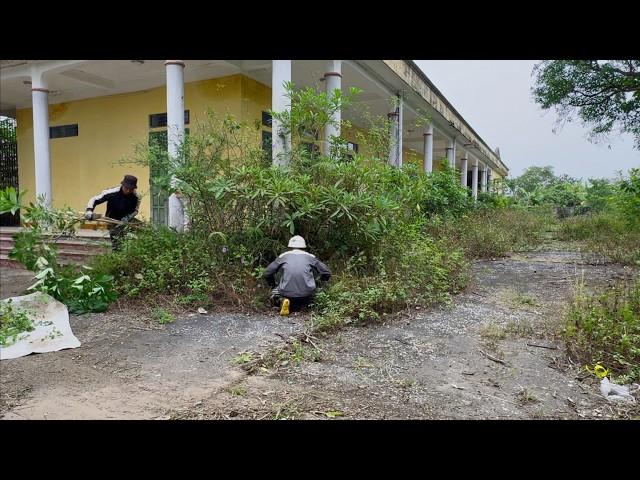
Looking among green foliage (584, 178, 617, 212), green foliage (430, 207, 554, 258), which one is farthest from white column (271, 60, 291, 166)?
green foliage (584, 178, 617, 212)

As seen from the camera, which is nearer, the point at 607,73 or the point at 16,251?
the point at 16,251

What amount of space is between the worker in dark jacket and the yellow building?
668mm

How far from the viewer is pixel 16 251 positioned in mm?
4758

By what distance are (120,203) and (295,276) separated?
10.2 feet

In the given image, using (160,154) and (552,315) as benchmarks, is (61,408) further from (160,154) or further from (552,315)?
(552,315)

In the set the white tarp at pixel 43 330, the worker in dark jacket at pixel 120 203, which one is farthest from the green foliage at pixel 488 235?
the white tarp at pixel 43 330

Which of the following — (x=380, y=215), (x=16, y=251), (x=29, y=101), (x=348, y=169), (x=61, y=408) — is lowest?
(x=61, y=408)

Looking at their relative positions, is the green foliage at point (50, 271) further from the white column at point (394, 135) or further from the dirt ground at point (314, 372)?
the white column at point (394, 135)

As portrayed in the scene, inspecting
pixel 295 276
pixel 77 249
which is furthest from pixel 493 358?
pixel 77 249

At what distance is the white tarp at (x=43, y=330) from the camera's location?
363 cm

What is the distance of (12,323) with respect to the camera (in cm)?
398

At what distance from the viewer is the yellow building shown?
8.04m

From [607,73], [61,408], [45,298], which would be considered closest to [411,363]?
[61,408]
